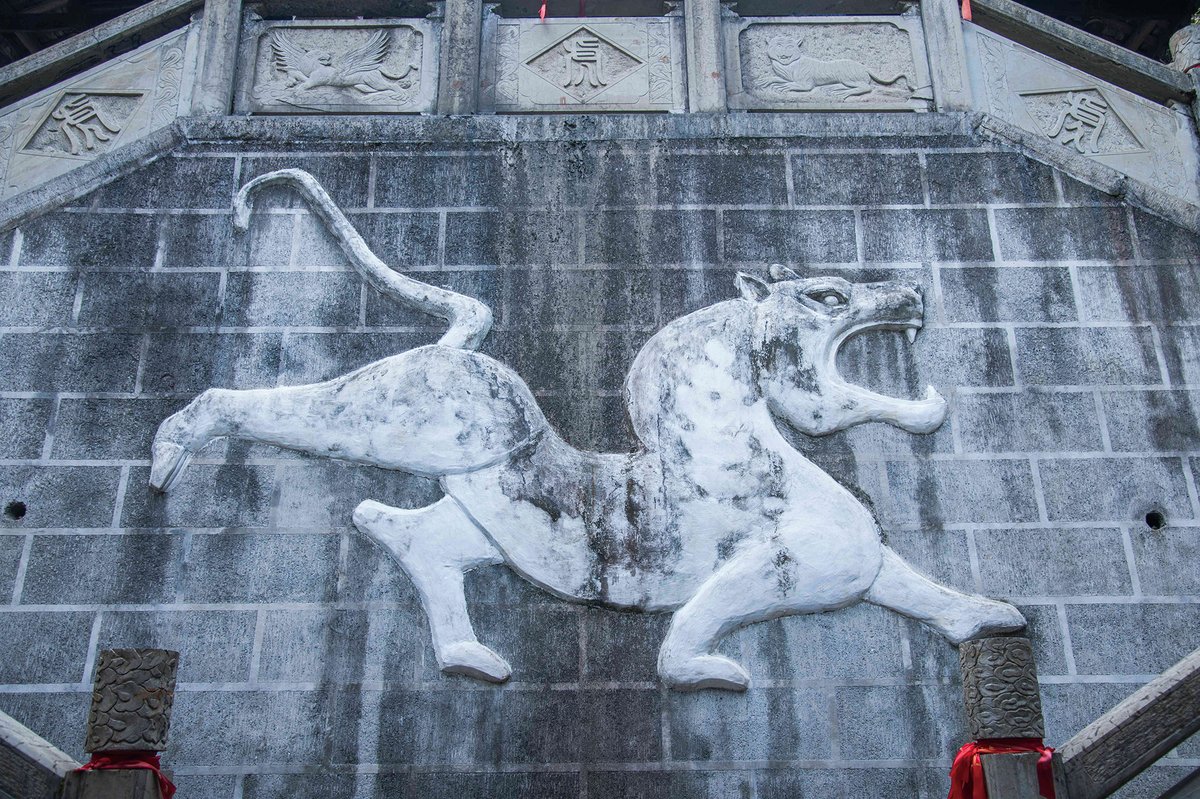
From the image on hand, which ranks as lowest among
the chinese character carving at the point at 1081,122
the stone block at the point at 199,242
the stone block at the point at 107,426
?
the stone block at the point at 107,426

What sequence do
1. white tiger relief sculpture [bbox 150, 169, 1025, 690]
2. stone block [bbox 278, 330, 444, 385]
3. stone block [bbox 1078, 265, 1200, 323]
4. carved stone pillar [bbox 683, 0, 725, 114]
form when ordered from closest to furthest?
white tiger relief sculpture [bbox 150, 169, 1025, 690]
stone block [bbox 278, 330, 444, 385]
stone block [bbox 1078, 265, 1200, 323]
carved stone pillar [bbox 683, 0, 725, 114]

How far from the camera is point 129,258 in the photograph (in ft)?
22.3

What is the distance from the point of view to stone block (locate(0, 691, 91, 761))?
5668mm

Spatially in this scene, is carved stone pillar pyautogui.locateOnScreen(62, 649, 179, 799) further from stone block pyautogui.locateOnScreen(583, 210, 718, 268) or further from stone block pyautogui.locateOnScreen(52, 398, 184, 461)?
stone block pyautogui.locateOnScreen(583, 210, 718, 268)

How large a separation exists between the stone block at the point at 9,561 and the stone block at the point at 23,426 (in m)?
0.46

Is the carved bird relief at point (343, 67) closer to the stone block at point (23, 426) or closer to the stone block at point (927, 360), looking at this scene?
the stone block at point (23, 426)

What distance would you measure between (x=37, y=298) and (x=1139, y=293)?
6098 millimetres

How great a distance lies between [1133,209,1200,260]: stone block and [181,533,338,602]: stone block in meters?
4.78

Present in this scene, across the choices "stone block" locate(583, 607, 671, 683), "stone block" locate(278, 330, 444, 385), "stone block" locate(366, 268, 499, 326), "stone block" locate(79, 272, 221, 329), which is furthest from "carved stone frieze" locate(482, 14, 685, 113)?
"stone block" locate(583, 607, 671, 683)

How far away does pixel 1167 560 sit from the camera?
20.2 feet

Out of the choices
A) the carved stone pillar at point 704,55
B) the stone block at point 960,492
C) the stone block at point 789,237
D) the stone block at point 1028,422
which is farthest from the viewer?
the carved stone pillar at point 704,55

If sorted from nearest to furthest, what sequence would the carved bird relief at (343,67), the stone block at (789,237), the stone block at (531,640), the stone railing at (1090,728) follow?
the stone railing at (1090,728) < the stone block at (531,640) < the stone block at (789,237) < the carved bird relief at (343,67)

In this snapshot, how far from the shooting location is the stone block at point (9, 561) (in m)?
5.97

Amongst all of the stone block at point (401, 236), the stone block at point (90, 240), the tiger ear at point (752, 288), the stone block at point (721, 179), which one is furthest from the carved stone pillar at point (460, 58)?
the tiger ear at point (752, 288)
